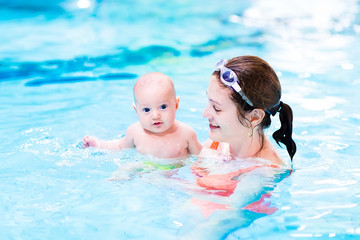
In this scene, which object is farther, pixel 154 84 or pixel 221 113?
pixel 154 84

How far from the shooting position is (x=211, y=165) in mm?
4453

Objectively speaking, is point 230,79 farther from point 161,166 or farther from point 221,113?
point 161,166

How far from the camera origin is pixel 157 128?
4.55 metres

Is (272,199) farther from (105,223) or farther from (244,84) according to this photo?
(105,223)

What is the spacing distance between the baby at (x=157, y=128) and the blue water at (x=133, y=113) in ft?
0.53

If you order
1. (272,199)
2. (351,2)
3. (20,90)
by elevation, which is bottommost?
(272,199)

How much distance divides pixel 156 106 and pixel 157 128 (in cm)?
24

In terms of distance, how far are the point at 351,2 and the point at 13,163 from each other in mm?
11052

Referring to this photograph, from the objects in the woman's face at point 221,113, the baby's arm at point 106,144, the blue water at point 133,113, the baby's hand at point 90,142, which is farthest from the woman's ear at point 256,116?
the baby's hand at point 90,142

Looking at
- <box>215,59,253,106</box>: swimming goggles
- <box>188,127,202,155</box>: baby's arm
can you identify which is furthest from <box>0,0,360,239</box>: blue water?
<box>215,59,253,106</box>: swimming goggles

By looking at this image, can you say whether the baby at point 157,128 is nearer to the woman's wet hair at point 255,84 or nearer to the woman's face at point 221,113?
the woman's face at point 221,113

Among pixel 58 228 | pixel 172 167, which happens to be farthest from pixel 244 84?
pixel 58 228

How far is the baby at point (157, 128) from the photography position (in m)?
4.41

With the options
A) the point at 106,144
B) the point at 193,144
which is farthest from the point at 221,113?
the point at 106,144
